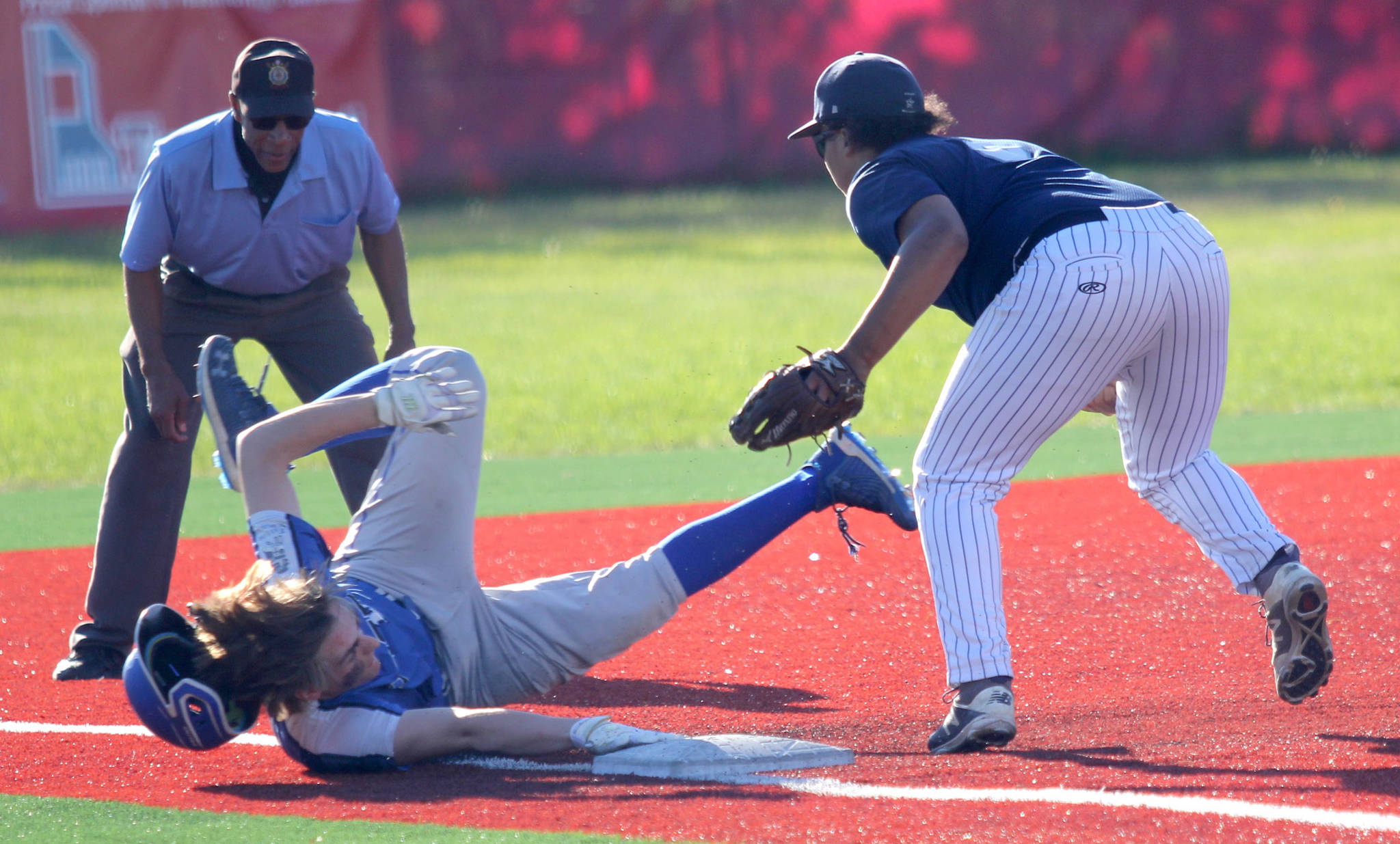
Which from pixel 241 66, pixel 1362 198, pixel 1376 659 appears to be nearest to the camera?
pixel 1376 659

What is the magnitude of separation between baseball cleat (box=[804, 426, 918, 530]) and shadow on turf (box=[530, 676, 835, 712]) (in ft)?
1.84

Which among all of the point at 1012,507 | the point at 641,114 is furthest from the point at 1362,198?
the point at 1012,507

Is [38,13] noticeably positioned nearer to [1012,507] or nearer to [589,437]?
[589,437]

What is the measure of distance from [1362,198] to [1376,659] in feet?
60.0

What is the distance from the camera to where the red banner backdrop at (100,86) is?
19625mm

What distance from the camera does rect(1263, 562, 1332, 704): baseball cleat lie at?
13.2ft

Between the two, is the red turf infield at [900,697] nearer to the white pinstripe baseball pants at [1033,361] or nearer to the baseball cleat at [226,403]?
the white pinstripe baseball pants at [1033,361]

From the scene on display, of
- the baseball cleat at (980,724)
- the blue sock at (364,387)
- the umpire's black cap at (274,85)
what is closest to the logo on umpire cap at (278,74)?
the umpire's black cap at (274,85)

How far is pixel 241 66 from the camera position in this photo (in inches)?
203

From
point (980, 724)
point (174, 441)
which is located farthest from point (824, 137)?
point (174, 441)

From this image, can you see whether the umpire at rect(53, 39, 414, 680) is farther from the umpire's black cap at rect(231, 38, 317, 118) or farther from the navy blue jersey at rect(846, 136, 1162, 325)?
the navy blue jersey at rect(846, 136, 1162, 325)

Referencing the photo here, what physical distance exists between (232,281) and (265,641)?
2.07 m

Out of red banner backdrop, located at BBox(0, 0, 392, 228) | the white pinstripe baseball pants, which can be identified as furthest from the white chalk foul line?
red banner backdrop, located at BBox(0, 0, 392, 228)

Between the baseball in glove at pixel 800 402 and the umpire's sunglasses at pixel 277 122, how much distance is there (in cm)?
198
